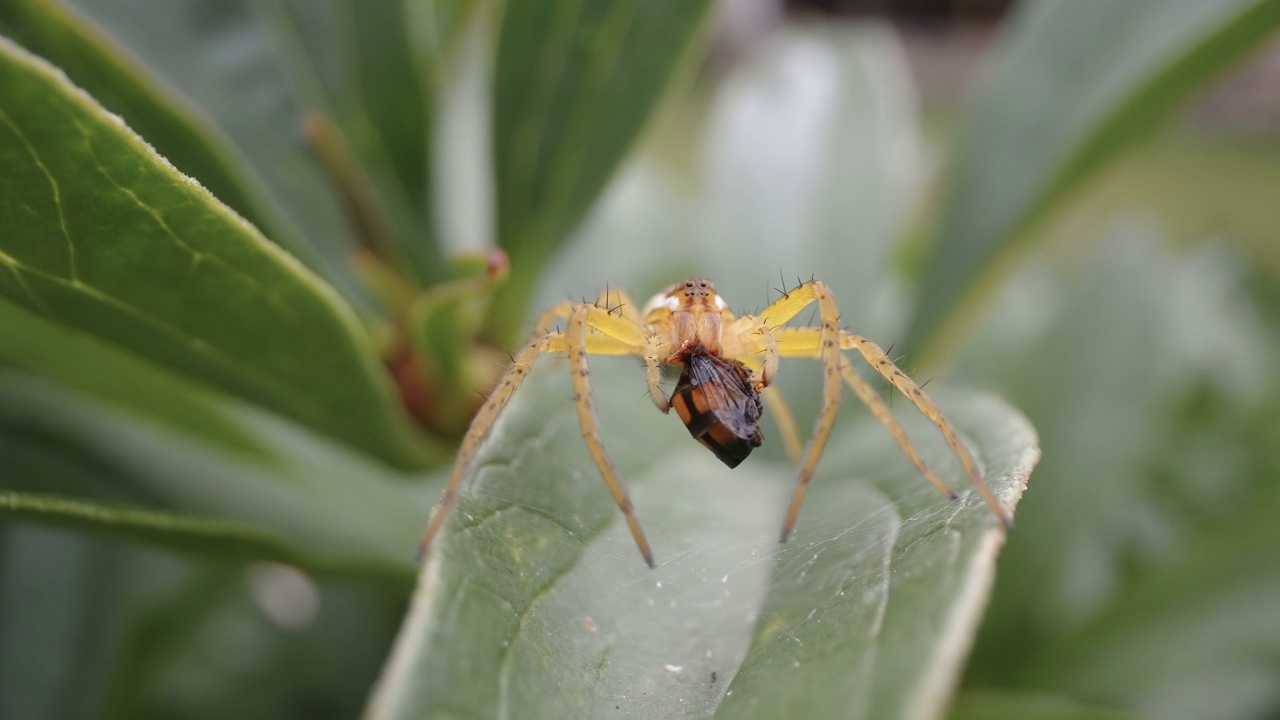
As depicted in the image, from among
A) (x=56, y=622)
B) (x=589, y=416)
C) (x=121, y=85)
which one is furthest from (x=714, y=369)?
(x=56, y=622)

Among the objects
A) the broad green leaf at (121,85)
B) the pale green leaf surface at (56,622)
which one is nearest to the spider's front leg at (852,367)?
the broad green leaf at (121,85)

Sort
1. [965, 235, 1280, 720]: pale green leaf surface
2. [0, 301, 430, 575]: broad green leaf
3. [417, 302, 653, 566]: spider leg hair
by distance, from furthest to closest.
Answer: [965, 235, 1280, 720]: pale green leaf surface → [0, 301, 430, 575]: broad green leaf → [417, 302, 653, 566]: spider leg hair

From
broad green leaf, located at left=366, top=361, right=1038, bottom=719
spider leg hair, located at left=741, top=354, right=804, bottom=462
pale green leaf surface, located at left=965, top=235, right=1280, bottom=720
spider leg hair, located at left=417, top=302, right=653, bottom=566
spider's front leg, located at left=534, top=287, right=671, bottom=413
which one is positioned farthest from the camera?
pale green leaf surface, located at left=965, top=235, right=1280, bottom=720

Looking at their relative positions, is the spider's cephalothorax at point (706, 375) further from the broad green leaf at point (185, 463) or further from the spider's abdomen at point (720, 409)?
the broad green leaf at point (185, 463)

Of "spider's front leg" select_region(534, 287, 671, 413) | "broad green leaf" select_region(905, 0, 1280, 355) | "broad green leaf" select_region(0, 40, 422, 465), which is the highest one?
"broad green leaf" select_region(905, 0, 1280, 355)

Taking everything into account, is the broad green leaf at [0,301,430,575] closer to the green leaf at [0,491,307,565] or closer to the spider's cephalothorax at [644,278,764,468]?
the green leaf at [0,491,307,565]

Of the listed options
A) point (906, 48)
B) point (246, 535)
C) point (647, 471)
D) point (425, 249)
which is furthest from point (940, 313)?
point (906, 48)

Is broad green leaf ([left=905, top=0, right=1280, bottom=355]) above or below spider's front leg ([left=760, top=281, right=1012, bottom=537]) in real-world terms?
above

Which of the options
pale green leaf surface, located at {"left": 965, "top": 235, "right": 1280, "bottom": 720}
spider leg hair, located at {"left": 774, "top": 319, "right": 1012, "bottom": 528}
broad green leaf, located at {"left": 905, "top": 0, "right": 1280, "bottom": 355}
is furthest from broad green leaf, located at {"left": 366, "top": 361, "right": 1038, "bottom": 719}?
pale green leaf surface, located at {"left": 965, "top": 235, "right": 1280, "bottom": 720}
